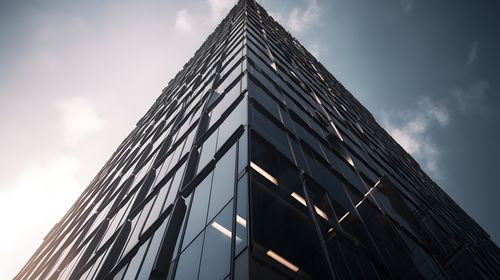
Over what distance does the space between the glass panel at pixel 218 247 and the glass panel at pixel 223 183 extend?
15.6 inches

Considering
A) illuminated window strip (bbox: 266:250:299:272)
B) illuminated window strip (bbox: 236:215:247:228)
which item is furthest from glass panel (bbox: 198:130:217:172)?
illuminated window strip (bbox: 266:250:299:272)

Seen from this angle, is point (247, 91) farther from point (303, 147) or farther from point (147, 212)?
point (147, 212)

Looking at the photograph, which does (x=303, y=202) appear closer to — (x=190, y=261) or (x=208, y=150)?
(x=190, y=261)

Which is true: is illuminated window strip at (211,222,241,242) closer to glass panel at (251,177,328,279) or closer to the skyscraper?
the skyscraper

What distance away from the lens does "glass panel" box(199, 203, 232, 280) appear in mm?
6836

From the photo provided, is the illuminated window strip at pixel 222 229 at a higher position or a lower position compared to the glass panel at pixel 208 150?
lower

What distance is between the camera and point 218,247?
745cm

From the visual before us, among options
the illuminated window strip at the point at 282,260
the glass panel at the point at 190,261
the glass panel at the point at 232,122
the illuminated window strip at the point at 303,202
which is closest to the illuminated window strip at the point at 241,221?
the illuminated window strip at the point at 282,260

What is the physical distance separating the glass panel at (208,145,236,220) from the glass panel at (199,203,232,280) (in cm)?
40

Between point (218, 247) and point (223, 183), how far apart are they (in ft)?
7.19

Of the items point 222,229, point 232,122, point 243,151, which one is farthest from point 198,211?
point 232,122

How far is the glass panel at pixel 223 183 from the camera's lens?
8578 millimetres

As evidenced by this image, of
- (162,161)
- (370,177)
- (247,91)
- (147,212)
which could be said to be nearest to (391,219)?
(370,177)

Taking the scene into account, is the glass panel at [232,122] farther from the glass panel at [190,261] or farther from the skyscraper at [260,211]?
the glass panel at [190,261]
